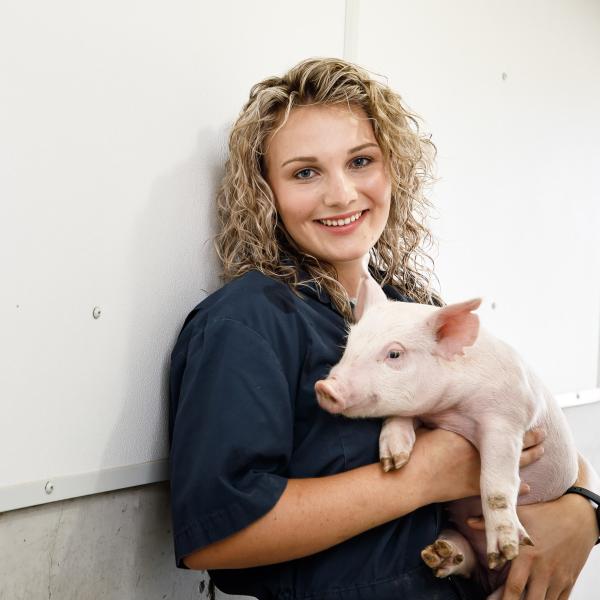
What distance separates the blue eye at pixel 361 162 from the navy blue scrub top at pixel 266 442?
1.01 feet

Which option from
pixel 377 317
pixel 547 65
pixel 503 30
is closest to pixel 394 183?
pixel 377 317

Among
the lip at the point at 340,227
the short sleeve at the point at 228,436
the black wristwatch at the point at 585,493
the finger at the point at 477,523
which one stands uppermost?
the lip at the point at 340,227

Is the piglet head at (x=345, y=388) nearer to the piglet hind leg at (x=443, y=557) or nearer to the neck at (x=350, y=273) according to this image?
the piglet hind leg at (x=443, y=557)

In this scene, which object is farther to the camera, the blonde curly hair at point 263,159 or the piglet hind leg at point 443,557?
the blonde curly hair at point 263,159

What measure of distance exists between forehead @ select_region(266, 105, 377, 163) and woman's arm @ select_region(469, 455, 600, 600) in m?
0.70

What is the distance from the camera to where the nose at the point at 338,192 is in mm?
1251

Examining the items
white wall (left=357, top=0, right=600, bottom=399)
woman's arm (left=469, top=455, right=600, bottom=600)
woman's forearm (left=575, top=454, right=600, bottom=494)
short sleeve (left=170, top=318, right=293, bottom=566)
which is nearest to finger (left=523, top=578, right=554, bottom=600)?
woman's arm (left=469, top=455, right=600, bottom=600)

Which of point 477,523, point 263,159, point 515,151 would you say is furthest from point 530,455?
point 515,151

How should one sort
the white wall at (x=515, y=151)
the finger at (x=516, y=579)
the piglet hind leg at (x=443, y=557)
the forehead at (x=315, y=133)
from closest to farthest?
the piglet hind leg at (x=443, y=557), the finger at (x=516, y=579), the forehead at (x=315, y=133), the white wall at (x=515, y=151)

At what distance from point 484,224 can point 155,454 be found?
126cm

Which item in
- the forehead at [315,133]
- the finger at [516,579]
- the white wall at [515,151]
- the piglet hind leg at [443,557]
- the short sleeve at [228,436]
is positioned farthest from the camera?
the white wall at [515,151]

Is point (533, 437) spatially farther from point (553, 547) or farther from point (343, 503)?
point (343, 503)

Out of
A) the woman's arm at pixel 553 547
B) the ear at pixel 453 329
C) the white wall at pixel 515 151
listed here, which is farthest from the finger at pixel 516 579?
the white wall at pixel 515 151

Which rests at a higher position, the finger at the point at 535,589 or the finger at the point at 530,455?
the finger at the point at 530,455
